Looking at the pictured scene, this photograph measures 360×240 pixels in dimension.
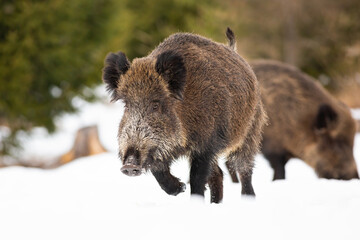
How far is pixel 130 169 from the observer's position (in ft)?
13.0

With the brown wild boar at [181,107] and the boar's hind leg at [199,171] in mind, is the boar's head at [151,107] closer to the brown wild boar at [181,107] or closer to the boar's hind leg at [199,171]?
the brown wild boar at [181,107]

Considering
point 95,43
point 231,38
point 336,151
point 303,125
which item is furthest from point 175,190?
point 95,43

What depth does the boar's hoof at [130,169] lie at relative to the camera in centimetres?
393

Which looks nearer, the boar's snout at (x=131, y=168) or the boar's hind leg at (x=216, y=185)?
the boar's snout at (x=131, y=168)

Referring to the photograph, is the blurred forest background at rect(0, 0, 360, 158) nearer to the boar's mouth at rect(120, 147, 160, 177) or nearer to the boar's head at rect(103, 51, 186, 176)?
the boar's head at rect(103, 51, 186, 176)

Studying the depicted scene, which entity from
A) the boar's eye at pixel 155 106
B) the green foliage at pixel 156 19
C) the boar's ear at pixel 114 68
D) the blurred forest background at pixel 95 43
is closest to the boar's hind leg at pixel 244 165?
the boar's eye at pixel 155 106

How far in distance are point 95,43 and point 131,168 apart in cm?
1271

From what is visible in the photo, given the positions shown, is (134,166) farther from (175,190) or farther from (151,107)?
(175,190)

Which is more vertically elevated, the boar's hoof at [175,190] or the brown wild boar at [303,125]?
the brown wild boar at [303,125]

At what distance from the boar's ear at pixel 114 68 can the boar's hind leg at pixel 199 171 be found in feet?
2.72

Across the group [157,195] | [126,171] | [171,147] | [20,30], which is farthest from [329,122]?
[20,30]

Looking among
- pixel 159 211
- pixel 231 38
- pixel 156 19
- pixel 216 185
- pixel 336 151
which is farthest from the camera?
pixel 156 19

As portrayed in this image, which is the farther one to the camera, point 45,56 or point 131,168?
point 45,56

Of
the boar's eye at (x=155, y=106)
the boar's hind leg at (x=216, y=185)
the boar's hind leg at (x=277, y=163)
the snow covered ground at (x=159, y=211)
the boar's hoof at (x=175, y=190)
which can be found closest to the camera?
the snow covered ground at (x=159, y=211)
